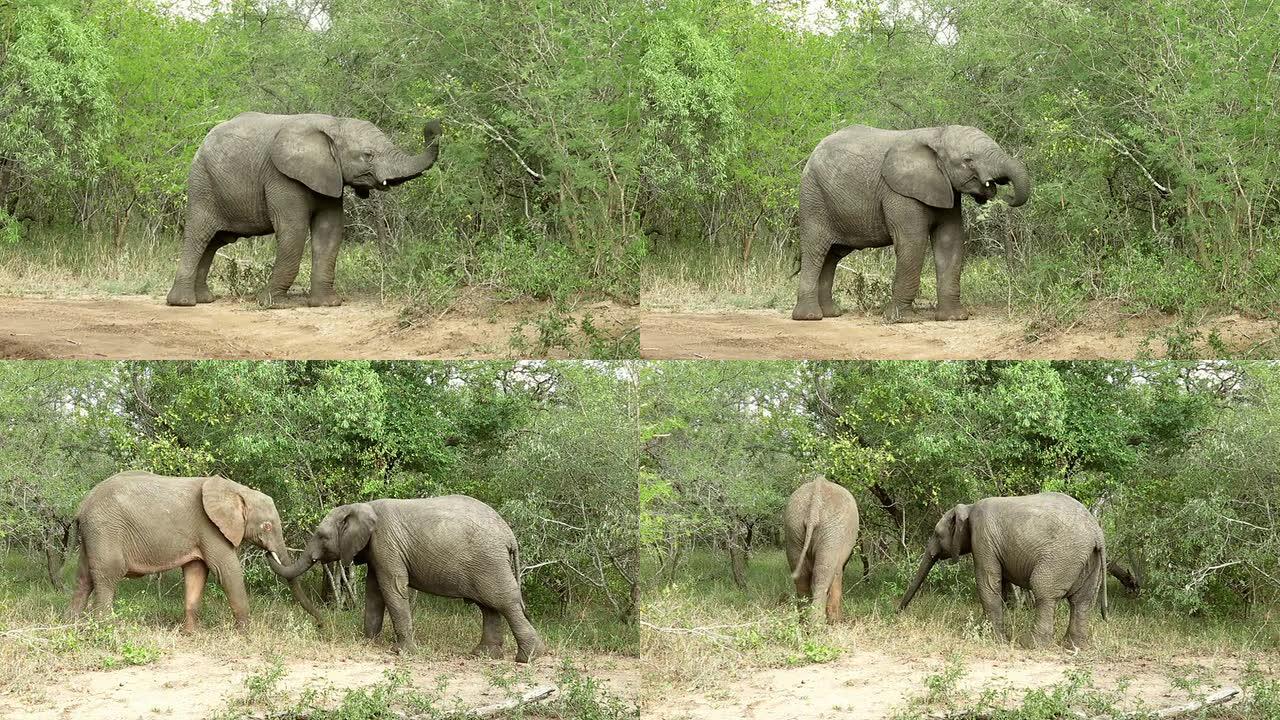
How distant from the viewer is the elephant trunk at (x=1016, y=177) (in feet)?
48.0

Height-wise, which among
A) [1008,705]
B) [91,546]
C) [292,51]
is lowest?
[1008,705]

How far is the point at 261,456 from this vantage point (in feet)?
48.2

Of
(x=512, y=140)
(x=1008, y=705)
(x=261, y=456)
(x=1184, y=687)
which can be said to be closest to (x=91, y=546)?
(x=261, y=456)

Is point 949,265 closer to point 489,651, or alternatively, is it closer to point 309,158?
point 489,651

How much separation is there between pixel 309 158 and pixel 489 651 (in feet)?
19.7

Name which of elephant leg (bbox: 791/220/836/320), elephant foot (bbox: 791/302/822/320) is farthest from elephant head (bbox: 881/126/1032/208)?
elephant foot (bbox: 791/302/822/320)

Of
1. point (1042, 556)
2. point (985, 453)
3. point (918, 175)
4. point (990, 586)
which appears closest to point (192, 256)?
point (918, 175)

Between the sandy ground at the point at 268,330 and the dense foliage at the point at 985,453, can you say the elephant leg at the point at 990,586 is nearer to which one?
the dense foliage at the point at 985,453

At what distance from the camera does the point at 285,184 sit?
1513cm

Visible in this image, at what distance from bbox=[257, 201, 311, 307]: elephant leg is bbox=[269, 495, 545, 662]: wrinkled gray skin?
3.08 meters

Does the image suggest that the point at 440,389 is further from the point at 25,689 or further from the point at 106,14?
the point at 106,14

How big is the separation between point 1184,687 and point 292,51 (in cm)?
1863

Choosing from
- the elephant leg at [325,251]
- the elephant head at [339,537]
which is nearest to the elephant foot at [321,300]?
the elephant leg at [325,251]

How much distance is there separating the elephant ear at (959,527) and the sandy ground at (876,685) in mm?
1673
